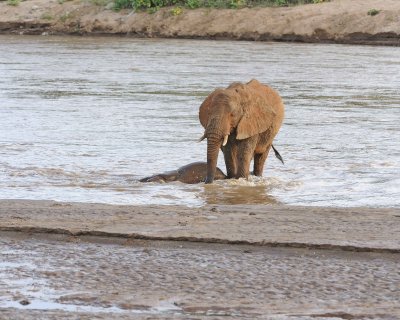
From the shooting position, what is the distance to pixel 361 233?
7.98 m

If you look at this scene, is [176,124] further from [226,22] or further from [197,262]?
[226,22]

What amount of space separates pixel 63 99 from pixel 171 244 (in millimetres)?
16545

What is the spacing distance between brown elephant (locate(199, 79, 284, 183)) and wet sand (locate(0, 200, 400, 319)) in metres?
2.84

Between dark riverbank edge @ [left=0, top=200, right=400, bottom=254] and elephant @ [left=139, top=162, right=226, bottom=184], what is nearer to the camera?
dark riverbank edge @ [left=0, top=200, right=400, bottom=254]

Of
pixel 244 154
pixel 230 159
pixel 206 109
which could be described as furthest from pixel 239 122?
pixel 230 159

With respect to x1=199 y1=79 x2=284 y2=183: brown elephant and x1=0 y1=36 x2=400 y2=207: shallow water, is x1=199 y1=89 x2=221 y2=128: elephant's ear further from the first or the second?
x1=0 y1=36 x2=400 y2=207: shallow water

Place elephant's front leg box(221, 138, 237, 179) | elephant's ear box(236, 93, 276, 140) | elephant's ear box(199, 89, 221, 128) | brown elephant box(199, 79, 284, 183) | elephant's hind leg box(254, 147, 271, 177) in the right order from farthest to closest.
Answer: elephant's hind leg box(254, 147, 271, 177) < elephant's front leg box(221, 138, 237, 179) < elephant's ear box(236, 93, 276, 140) < elephant's ear box(199, 89, 221, 128) < brown elephant box(199, 79, 284, 183)

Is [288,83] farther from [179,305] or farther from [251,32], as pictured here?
[179,305]

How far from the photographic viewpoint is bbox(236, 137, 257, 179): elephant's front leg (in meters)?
12.5

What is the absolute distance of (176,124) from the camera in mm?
19438

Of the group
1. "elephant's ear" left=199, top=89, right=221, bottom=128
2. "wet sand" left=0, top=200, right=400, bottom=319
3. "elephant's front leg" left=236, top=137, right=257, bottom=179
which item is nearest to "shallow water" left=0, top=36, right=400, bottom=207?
"elephant's front leg" left=236, top=137, right=257, bottom=179

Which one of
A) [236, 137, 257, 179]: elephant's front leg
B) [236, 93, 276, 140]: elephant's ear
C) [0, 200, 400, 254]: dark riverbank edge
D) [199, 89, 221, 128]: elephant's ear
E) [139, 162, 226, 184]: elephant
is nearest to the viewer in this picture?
[0, 200, 400, 254]: dark riverbank edge

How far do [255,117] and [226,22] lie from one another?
121 ft

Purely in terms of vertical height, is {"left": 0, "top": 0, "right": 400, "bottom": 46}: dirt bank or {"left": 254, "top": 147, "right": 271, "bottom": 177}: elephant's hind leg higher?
{"left": 254, "top": 147, "right": 271, "bottom": 177}: elephant's hind leg
